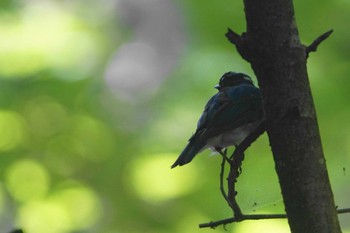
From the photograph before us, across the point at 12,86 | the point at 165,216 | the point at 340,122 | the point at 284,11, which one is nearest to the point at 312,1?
the point at 340,122

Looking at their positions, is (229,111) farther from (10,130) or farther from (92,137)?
(10,130)

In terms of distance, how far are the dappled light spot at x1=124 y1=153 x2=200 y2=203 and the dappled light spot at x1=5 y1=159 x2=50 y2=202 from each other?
1.70ft

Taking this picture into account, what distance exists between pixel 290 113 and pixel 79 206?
2820 mm

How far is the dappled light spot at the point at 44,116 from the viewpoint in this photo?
3.88 metres

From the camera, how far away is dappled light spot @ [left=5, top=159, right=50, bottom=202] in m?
3.74

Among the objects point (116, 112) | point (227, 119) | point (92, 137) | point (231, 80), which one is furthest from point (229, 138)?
point (116, 112)

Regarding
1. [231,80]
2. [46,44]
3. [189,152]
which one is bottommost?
[189,152]

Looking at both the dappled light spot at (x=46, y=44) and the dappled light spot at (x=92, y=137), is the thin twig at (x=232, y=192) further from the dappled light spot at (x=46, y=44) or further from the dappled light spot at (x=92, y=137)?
the dappled light spot at (x=46, y=44)

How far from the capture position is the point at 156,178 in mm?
3691

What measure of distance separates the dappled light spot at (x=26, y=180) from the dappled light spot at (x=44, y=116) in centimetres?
21

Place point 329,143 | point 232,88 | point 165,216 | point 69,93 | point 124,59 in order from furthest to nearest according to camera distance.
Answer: point 124,59 → point 69,93 → point 165,216 → point 329,143 → point 232,88

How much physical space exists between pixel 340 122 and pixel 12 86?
1.92m

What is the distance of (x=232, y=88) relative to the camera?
6.16ft

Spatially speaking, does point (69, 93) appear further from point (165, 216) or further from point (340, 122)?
point (340, 122)
